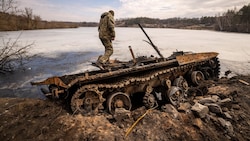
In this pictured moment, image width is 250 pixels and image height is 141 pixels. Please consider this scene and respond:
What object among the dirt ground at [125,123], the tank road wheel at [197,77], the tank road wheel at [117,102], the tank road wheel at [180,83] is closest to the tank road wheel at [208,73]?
the tank road wheel at [197,77]

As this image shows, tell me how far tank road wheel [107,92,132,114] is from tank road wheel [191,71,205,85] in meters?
3.34

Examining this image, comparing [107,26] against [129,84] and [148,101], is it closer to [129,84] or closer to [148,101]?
[129,84]

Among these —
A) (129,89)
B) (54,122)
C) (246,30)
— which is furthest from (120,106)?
(246,30)

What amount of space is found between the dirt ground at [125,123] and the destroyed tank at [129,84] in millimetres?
370

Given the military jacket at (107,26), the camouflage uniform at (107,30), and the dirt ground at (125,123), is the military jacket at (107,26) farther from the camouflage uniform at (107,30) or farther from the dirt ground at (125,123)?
the dirt ground at (125,123)

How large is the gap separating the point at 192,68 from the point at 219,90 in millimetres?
1232

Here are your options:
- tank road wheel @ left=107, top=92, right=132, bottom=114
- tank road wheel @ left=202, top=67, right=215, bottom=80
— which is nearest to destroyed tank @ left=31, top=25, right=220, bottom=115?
tank road wheel @ left=107, top=92, right=132, bottom=114

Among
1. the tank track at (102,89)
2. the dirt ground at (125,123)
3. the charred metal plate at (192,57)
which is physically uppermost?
the charred metal plate at (192,57)

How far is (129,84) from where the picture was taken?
682 centimetres

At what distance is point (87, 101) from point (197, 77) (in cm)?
479

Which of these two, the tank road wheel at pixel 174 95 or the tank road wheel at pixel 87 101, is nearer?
the tank road wheel at pixel 87 101

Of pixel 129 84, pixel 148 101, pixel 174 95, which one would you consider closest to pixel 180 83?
pixel 174 95

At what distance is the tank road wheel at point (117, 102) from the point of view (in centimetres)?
625

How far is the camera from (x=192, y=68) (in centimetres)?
889
